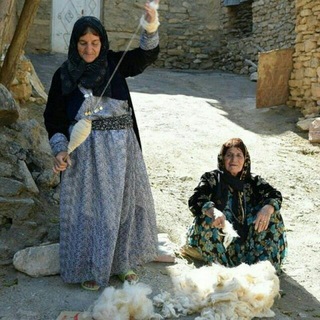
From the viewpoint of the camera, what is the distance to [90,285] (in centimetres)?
306

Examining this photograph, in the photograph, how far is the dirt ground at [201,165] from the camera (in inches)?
122

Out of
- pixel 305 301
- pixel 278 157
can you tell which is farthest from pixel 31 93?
pixel 305 301

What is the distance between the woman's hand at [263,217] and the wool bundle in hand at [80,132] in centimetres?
127

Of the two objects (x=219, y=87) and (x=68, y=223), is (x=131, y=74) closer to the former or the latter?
(x=68, y=223)

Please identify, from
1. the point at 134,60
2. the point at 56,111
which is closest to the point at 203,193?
the point at 134,60

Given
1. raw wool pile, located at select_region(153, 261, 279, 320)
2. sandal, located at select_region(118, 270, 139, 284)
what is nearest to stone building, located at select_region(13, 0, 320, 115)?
raw wool pile, located at select_region(153, 261, 279, 320)

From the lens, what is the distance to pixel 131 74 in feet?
10.2

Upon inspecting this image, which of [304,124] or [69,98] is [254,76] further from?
[69,98]

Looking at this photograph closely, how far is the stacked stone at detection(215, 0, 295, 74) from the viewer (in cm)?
1138

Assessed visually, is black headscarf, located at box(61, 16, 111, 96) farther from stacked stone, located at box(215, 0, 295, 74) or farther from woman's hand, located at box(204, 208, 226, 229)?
stacked stone, located at box(215, 0, 295, 74)

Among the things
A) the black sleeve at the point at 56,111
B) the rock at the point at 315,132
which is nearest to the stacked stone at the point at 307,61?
the rock at the point at 315,132

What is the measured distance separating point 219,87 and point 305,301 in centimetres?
761

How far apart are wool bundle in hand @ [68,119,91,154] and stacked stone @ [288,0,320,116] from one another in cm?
545

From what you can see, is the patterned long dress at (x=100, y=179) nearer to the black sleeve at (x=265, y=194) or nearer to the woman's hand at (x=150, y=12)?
the woman's hand at (x=150, y=12)
